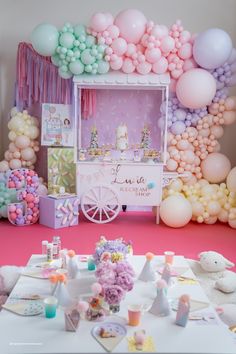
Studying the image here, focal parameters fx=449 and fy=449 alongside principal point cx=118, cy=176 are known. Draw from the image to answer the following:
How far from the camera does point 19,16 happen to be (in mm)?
5379

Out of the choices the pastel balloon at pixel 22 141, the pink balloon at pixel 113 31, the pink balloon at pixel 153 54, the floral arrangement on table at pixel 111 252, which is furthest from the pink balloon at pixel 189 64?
the floral arrangement on table at pixel 111 252

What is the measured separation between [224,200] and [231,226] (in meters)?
0.29

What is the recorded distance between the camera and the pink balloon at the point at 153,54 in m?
4.53

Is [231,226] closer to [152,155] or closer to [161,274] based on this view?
[152,155]

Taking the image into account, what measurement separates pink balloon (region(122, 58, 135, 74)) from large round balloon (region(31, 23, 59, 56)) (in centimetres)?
74

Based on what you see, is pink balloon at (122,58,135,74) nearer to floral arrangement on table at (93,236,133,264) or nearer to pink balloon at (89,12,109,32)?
pink balloon at (89,12,109,32)

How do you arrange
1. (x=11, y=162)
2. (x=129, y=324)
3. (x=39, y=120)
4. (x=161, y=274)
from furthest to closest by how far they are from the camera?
(x=39, y=120)
(x=11, y=162)
(x=161, y=274)
(x=129, y=324)

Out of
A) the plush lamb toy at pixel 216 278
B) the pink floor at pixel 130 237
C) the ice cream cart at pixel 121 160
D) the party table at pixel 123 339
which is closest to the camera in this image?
the party table at pixel 123 339

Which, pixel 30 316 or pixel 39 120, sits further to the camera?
pixel 39 120

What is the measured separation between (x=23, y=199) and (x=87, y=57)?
161 centimetres

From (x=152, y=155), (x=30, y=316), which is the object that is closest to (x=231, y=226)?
(x=152, y=155)

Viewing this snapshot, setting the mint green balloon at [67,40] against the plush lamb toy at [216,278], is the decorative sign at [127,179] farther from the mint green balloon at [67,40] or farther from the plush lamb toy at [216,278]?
the plush lamb toy at [216,278]

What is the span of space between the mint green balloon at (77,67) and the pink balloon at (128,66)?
0.44 metres

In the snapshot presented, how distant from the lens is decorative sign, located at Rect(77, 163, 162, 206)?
479cm
